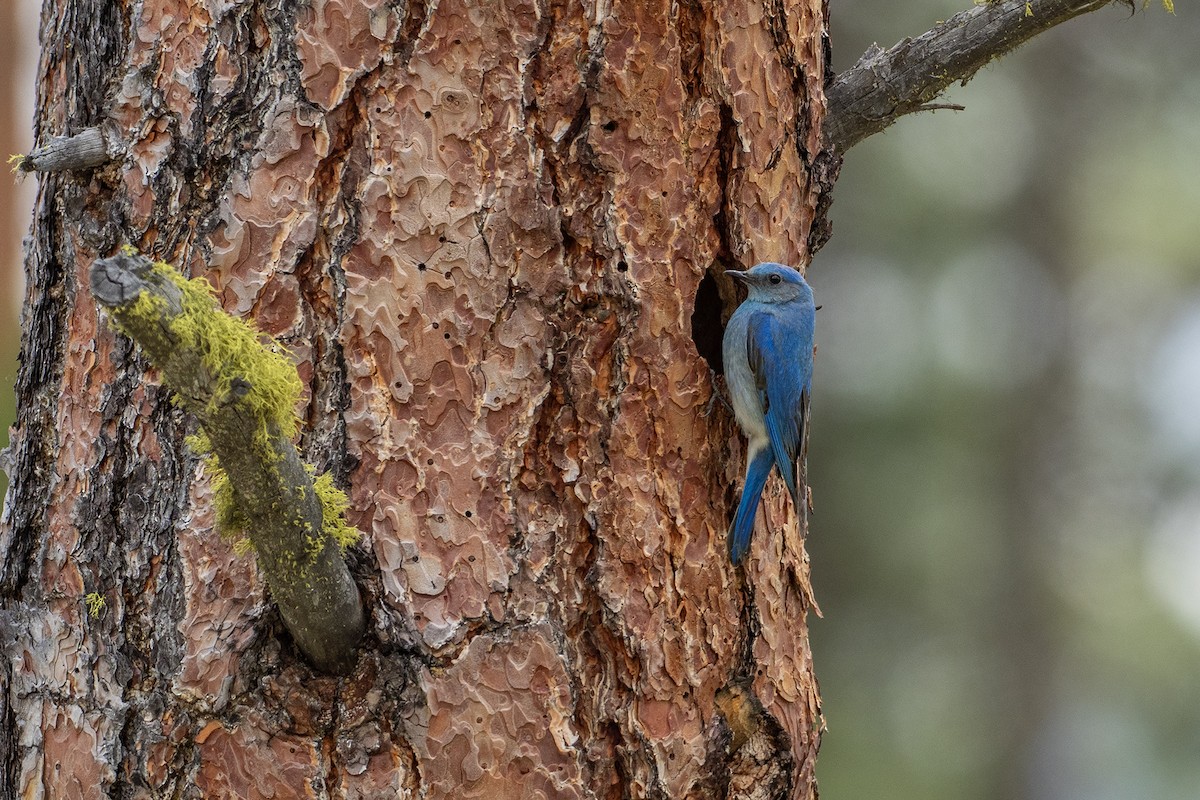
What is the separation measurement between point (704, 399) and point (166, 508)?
1.03 meters

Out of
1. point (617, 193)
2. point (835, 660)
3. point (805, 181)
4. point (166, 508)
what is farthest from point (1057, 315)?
point (166, 508)

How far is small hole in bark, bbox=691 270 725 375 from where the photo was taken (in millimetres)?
2570

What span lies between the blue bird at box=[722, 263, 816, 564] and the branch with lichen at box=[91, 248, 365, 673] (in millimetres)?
817

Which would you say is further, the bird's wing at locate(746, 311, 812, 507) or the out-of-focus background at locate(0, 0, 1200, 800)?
the out-of-focus background at locate(0, 0, 1200, 800)

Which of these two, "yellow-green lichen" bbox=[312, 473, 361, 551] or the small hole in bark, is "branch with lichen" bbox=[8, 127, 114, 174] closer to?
"yellow-green lichen" bbox=[312, 473, 361, 551]

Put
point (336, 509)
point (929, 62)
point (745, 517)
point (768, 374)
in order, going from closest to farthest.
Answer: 1. point (336, 509)
2. point (745, 517)
3. point (929, 62)
4. point (768, 374)

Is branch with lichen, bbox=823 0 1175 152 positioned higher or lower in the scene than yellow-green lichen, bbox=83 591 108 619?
higher

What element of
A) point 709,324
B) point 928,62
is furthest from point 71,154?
point 928,62

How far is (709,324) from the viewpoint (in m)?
2.68

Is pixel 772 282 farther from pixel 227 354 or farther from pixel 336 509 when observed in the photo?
pixel 227 354

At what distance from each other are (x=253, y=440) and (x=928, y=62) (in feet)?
5.74

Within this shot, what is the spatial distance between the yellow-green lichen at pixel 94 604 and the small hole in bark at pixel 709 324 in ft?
4.36

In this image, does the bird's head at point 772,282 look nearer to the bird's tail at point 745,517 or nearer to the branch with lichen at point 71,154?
the bird's tail at point 745,517

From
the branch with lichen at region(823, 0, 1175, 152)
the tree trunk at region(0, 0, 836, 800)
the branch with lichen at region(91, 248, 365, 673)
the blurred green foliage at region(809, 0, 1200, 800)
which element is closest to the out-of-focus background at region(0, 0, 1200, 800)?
the blurred green foliage at region(809, 0, 1200, 800)
